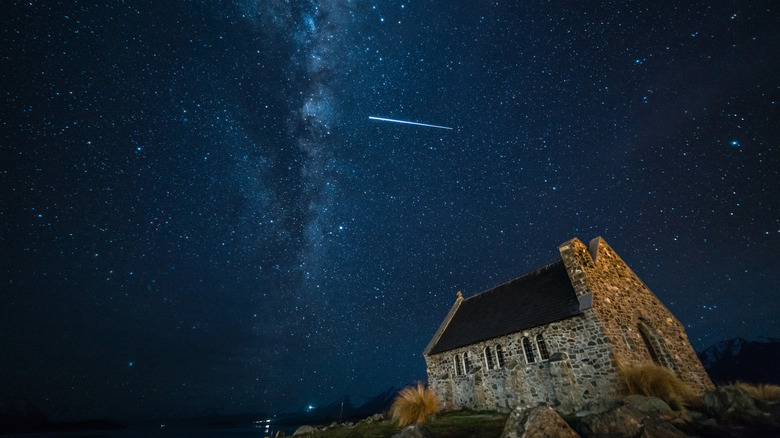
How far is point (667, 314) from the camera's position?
2112 cm

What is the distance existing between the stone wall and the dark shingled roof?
145 cm

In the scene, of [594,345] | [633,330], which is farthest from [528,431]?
[633,330]

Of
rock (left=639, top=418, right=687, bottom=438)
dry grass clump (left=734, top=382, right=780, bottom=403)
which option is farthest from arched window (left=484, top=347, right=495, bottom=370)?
rock (left=639, top=418, right=687, bottom=438)

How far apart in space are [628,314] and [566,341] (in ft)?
16.7

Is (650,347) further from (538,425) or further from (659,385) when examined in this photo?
(538,425)

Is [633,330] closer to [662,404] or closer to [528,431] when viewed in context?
[662,404]

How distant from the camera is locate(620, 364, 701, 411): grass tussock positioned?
11.5 m

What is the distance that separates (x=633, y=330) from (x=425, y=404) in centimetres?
1320

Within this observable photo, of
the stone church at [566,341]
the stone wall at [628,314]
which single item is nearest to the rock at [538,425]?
the stone church at [566,341]

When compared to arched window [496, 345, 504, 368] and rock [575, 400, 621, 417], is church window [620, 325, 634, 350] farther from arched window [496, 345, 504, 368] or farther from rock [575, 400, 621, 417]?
arched window [496, 345, 504, 368]

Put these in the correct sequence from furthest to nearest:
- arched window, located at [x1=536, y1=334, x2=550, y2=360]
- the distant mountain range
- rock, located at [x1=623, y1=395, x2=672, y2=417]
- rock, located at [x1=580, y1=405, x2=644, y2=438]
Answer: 1. the distant mountain range
2. arched window, located at [x1=536, y1=334, x2=550, y2=360]
3. rock, located at [x1=623, y1=395, x2=672, y2=417]
4. rock, located at [x1=580, y1=405, x2=644, y2=438]

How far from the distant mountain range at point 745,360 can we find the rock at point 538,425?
424 ft

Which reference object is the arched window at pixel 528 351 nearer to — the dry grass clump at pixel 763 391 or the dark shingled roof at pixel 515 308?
the dark shingled roof at pixel 515 308

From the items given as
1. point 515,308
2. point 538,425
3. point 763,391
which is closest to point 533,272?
point 515,308
